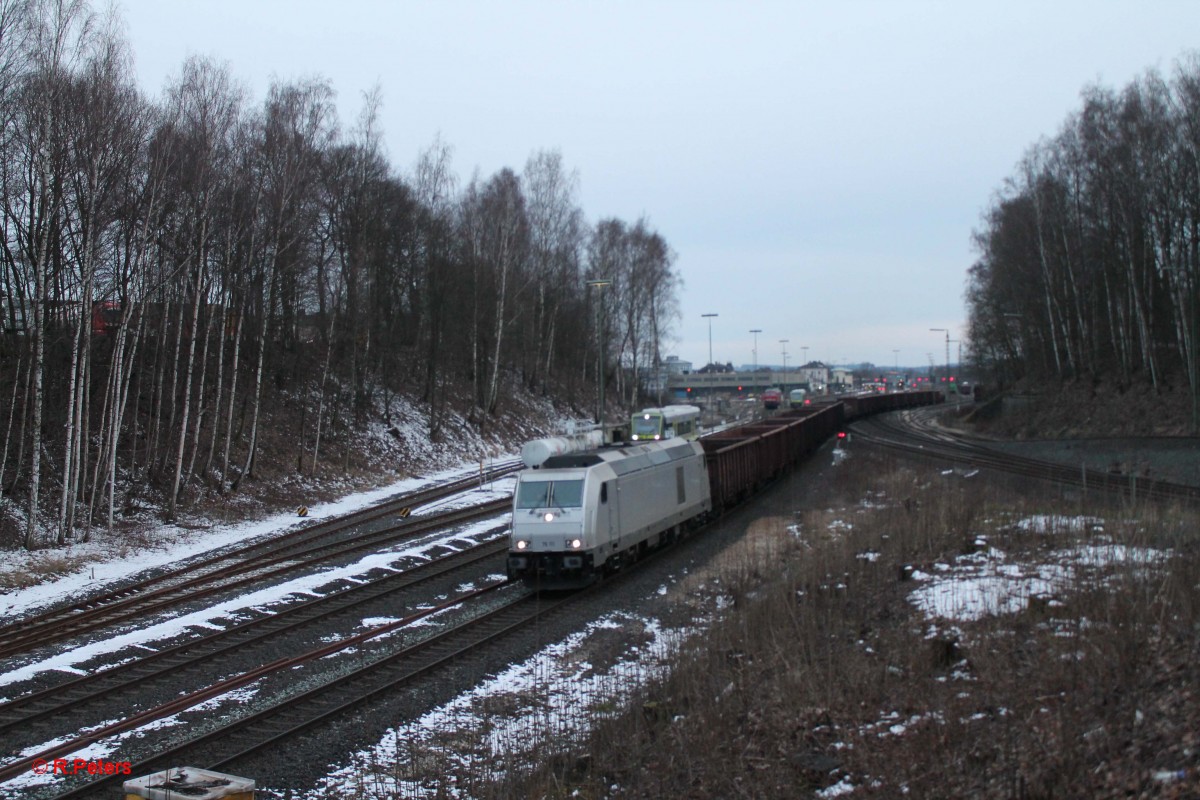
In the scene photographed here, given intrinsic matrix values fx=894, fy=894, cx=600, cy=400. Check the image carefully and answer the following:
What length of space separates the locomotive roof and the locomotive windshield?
0.46m

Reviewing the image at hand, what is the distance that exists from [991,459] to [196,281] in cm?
2910

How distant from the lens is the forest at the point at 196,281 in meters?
18.8

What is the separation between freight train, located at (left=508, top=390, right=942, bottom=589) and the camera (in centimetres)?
1611

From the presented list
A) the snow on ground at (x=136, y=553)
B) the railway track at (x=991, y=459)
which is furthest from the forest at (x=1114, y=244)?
the snow on ground at (x=136, y=553)

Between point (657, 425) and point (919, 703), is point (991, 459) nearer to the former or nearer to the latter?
point (657, 425)

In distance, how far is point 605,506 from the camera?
1677cm

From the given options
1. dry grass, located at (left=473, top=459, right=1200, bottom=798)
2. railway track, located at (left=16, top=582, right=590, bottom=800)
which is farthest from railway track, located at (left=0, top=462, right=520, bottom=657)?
dry grass, located at (left=473, top=459, right=1200, bottom=798)

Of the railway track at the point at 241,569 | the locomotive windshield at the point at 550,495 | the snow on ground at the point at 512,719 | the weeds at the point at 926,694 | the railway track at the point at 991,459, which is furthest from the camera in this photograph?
the railway track at the point at 991,459

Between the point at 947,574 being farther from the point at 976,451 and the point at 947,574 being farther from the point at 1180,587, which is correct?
the point at 976,451

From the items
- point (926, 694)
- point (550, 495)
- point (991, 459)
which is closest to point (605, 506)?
point (550, 495)

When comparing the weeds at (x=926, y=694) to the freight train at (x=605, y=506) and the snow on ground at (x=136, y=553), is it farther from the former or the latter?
the snow on ground at (x=136, y=553)

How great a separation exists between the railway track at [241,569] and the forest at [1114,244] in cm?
2958

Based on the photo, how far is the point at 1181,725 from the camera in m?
6.38

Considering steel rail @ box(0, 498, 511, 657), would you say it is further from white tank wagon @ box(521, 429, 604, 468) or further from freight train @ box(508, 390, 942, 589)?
freight train @ box(508, 390, 942, 589)
